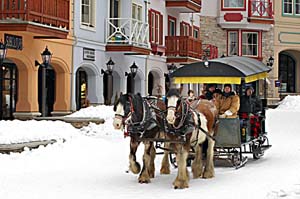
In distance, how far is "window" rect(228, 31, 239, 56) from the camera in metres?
45.2

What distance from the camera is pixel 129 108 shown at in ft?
37.6

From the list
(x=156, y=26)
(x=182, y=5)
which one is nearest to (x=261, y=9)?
(x=182, y=5)

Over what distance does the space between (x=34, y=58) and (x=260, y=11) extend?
25.1 meters

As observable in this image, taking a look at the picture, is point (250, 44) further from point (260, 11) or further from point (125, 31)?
point (125, 31)

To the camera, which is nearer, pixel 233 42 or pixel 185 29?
pixel 185 29

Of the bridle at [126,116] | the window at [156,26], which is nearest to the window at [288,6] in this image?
the window at [156,26]

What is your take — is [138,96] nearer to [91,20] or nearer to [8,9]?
[8,9]

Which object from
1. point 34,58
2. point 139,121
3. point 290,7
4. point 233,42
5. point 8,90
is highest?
point 290,7

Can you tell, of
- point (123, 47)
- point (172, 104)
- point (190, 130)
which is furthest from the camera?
point (123, 47)

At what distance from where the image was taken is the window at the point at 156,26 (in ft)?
107

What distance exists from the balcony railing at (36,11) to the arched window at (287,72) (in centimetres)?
2875

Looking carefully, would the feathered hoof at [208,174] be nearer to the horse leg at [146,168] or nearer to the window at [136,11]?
the horse leg at [146,168]

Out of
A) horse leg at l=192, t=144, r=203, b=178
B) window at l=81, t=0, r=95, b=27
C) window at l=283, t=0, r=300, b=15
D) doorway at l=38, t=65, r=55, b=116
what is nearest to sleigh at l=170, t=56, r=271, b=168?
horse leg at l=192, t=144, r=203, b=178

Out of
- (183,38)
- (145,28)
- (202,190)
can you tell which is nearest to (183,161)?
(202,190)
